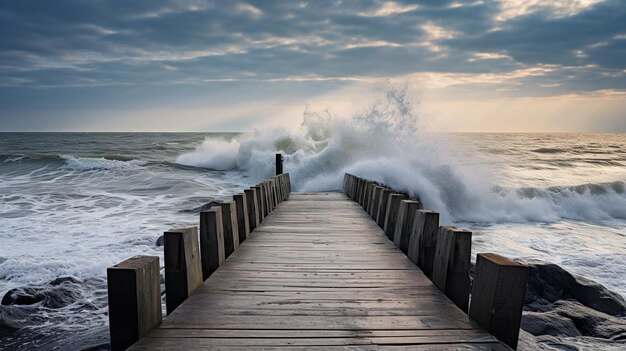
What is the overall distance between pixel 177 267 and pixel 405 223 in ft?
8.40

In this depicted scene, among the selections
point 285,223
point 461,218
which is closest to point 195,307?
point 285,223

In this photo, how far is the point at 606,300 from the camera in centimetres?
680

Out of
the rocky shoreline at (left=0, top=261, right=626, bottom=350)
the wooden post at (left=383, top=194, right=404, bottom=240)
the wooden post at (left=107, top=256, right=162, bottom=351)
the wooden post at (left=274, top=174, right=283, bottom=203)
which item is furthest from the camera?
the wooden post at (left=274, top=174, right=283, bottom=203)

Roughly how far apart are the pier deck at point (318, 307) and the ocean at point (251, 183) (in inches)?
101

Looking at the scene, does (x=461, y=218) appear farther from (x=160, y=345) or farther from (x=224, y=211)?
(x=160, y=345)

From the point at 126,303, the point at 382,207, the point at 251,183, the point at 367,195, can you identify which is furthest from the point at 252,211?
the point at 251,183

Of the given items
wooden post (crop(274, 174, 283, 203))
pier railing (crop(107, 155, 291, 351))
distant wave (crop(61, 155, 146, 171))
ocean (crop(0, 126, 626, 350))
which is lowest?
distant wave (crop(61, 155, 146, 171))

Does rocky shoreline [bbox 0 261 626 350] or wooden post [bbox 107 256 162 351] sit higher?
wooden post [bbox 107 256 162 351]

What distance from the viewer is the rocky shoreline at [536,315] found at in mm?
5211

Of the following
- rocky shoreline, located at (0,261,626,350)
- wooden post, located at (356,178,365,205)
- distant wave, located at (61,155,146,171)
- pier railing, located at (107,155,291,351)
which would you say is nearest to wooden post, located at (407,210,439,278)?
rocky shoreline, located at (0,261,626,350)

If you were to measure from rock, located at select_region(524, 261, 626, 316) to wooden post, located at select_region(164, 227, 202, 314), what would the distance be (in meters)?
5.58

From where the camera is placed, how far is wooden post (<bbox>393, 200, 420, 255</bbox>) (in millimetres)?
4594

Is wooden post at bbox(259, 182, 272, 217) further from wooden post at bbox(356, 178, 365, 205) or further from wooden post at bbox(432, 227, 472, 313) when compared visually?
wooden post at bbox(432, 227, 472, 313)

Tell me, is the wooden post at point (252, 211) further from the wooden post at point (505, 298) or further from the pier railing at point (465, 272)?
the wooden post at point (505, 298)
